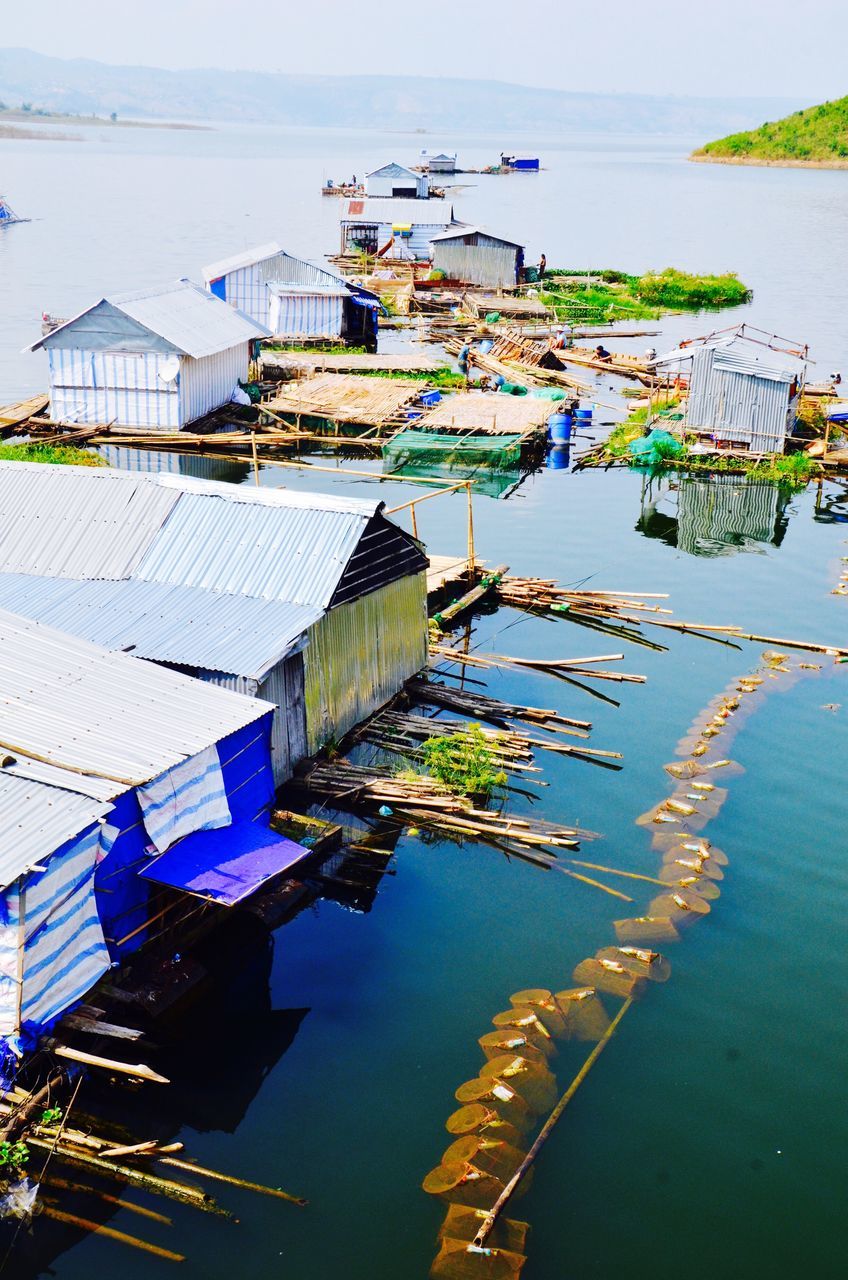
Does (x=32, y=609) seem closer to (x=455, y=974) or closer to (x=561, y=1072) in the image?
(x=455, y=974)

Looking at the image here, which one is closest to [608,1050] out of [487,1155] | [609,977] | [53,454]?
[609,977]

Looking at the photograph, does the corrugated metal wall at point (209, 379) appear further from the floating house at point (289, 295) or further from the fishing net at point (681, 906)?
the fishing net at point (681, 906)

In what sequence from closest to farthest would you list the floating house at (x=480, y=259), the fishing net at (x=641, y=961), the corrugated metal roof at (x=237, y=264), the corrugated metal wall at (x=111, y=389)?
1. the fishing net at (x=641, y=961)
2. the corrugated metal wall at (x=111, y=389)
3. the corrugated metal roof at (x=237, y=264)
4. the floating house at (x=480, y=259)

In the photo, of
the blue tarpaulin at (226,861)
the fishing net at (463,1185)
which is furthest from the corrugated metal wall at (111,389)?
the fishing net at (463,1185)

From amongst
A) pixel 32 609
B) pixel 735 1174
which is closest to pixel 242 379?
pixel 32 609

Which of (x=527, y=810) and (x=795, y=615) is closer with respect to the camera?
(x=527, y=810)

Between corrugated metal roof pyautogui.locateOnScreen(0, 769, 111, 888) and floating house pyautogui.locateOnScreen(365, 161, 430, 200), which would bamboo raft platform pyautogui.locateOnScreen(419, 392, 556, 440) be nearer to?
corrugated metal roof pyautogui.locateOnScreen(0, 769, 111, 888)
